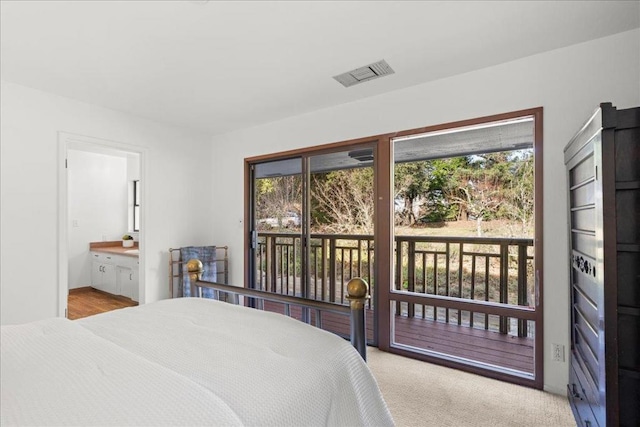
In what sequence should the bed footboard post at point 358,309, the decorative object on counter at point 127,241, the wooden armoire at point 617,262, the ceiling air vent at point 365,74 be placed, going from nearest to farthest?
the wooden armoire at point 617,262, the bed footboard post at point 358,309, the ceiling air vent at point 365,74, the decorative object on counter at point 127,241

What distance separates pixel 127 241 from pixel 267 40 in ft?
15.3

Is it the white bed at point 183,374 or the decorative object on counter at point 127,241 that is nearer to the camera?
the white bed at point 183,374

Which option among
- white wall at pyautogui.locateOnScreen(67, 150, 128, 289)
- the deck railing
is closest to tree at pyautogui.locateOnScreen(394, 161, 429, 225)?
the deck railing

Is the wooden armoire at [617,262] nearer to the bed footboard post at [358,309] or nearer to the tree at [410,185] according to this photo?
the bed footboard post at [358,309]

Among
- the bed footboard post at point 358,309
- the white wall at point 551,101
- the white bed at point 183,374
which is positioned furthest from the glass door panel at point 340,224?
the white bed at point 183,374

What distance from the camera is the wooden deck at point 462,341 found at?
2.73m

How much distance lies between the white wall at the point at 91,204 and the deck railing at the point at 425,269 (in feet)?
10.5

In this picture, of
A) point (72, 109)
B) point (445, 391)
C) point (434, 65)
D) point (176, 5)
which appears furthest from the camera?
point (72, 109)

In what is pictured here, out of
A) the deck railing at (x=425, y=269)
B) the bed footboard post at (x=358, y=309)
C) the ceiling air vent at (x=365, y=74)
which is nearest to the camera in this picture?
the bed footboard post at (x=358, y=309)

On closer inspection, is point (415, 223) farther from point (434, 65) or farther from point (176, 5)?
point (176, 5)

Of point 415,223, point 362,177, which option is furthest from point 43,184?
point 415,223

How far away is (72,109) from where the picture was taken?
3174mm

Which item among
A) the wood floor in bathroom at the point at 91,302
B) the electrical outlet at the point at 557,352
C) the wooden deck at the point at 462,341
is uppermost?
the electrical outlet at the point at 557,352

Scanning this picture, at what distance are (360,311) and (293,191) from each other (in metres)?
2.50
